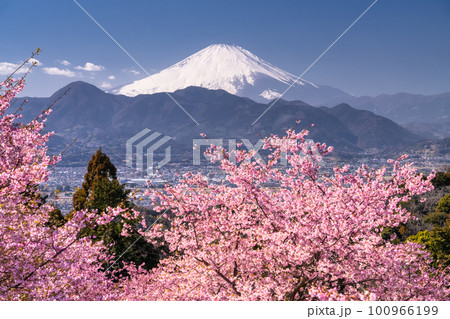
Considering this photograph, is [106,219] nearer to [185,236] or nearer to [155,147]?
[185,236]

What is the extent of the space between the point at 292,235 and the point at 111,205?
640 inches

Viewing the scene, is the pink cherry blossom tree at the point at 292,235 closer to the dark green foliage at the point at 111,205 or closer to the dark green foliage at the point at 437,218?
the dark green foliage at the point at 111,205

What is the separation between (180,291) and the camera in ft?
24.1

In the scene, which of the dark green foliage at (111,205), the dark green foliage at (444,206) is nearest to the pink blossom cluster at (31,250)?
the dark green foliage at (111,205)

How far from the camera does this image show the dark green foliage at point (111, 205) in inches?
678

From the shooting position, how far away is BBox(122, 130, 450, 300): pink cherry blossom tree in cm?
664

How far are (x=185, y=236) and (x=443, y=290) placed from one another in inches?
210

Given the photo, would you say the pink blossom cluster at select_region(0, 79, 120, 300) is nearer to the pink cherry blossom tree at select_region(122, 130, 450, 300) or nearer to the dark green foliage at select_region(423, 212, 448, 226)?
the pink cherry blossom tree at select_region(122, 130, 450, 300)

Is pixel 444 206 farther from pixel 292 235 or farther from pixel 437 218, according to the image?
pixel 292 235

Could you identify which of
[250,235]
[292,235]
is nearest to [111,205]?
[250,235]

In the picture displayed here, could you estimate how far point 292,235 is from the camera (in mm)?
6910

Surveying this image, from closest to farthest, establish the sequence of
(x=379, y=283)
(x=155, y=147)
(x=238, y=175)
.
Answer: (x=379, y=283), (x=238, y=175), (x=155, y=147)
